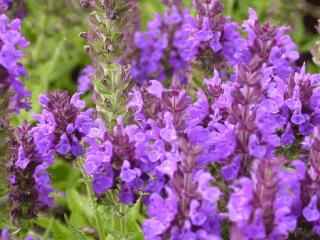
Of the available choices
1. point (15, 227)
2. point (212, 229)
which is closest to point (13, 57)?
point (15, 227)

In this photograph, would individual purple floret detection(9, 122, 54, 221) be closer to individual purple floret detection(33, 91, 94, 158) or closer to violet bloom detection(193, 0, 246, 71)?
individual purple floret detection(33, 91, 94, 158)

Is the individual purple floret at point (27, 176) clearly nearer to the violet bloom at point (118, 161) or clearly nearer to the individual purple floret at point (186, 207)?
the violet bloom at point (118, 161)

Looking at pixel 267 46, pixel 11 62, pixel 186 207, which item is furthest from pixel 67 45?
pixel 186 207

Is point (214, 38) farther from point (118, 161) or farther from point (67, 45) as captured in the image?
point (67, 45)

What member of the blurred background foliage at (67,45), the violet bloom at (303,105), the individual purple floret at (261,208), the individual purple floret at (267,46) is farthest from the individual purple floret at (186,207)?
the blurred background foliage at (67,45)

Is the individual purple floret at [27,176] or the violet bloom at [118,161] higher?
the violet bloom at [118,161]

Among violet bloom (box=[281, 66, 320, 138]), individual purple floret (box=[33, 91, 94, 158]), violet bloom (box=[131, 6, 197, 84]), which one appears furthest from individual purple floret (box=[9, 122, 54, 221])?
violet bloom (box=[131, 6, 197, 84])

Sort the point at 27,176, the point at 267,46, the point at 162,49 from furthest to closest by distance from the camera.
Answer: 1. the point at 162,49
2. the point at 267,46
3. the point at 27,176
